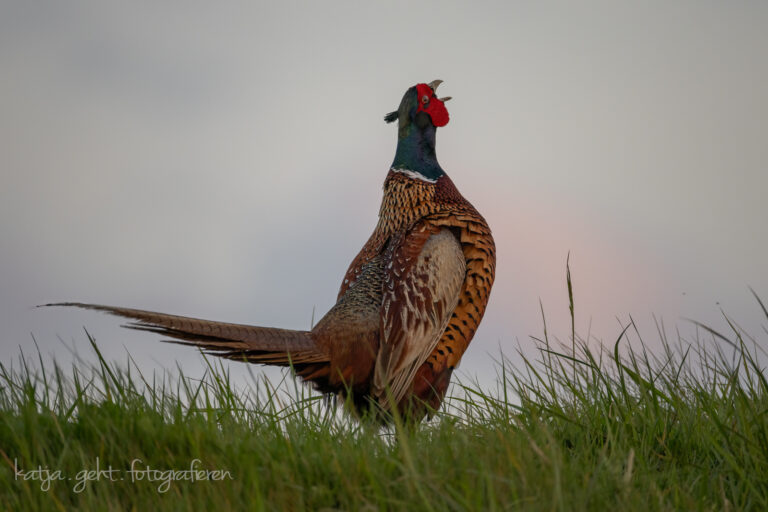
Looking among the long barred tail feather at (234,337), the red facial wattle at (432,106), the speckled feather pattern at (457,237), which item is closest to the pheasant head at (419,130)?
the red facial wattle at (432,106)

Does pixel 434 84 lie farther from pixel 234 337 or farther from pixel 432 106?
pixel 234 337

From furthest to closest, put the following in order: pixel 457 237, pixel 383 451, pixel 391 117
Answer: pixel 391 117, pixel 457 237, pixel 383 451

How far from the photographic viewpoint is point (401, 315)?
4.21 meters

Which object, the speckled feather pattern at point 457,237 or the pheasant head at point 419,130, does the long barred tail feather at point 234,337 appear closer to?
the speckled feather pattern at point 457,237

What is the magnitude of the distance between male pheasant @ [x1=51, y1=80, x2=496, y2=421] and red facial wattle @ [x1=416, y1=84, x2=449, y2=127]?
38cm

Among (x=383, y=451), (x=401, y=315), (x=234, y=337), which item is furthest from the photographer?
(x=401, y=315)

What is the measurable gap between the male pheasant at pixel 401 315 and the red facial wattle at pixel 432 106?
1.26ft

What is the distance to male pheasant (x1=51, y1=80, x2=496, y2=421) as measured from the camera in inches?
156

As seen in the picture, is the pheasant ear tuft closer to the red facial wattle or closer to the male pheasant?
the red facial wattle

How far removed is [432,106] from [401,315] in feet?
5.42

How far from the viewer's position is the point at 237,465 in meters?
2.32

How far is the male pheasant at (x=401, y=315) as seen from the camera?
3.97 m

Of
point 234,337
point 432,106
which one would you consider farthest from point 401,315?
point 432,106

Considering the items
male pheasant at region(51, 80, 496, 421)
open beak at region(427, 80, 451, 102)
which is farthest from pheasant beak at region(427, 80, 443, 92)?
male pheasant at region(51, 80, 496, 421)
